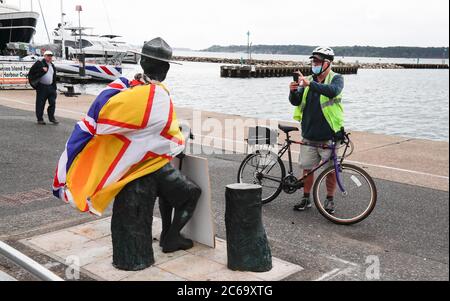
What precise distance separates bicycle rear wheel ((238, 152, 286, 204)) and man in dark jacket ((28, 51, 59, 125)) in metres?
7.95

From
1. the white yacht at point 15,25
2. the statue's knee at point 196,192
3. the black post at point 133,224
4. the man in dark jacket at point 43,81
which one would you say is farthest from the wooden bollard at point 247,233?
the white yacht at point 15,25

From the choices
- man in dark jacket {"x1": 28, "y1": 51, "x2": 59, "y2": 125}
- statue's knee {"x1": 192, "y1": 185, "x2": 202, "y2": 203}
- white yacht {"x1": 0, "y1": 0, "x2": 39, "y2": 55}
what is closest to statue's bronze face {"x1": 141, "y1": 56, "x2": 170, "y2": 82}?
statue's knee {"x1": 192, "y1": 185, "x2": 202, "y2": 203}

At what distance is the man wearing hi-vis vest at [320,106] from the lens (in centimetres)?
571

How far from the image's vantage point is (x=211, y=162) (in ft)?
29.6

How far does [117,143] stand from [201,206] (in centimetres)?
103

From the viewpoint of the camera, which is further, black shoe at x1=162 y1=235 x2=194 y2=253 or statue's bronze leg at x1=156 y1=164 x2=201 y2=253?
black shoe at x1=162 y1=235 x2=194 y2=253

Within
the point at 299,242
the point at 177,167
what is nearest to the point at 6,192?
the point at 177,167

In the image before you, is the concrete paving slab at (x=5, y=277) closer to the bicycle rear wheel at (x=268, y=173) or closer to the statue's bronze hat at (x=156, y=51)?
the statue's bronze hat at (x=156, y=51)

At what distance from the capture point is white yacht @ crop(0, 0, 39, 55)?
139 ft

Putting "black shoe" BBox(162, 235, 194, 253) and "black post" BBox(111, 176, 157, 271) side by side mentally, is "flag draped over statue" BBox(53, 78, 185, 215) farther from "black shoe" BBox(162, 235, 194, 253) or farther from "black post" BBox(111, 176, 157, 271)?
"black shoe" BBox(162, 235, 194, 253)

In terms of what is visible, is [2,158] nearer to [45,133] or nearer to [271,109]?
[45,133]

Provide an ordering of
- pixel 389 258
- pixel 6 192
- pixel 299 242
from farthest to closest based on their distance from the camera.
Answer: pixel 6 192, pixel 299 242, pixel 389 258
